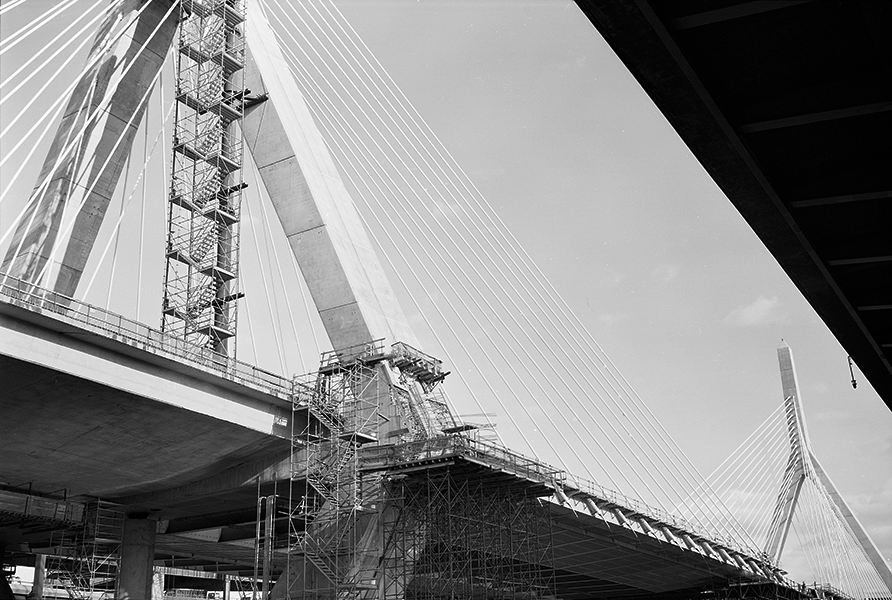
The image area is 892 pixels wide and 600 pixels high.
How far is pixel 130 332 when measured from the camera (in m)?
26.9

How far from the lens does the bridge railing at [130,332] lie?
81.2 feet

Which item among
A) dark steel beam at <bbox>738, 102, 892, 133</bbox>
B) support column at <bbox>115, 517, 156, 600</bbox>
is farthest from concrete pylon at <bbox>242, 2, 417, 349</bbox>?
dark steel beam at <bbox>738, 102, 892, 133</bbox>

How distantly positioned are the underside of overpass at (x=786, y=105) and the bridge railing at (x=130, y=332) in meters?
19.4

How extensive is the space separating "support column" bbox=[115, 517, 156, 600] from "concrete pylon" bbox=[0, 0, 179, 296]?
1086 centimetres

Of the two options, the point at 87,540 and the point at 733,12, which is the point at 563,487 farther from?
the point at 733,12

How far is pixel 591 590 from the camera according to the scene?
234ft

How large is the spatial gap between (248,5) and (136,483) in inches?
767

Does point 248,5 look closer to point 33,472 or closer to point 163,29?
point 163,29

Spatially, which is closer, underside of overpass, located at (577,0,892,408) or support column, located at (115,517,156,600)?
underside of overpass, located at (577,0,892,408)

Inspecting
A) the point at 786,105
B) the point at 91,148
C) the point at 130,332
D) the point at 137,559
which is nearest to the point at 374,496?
the point at 130,332

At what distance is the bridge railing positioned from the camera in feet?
81.2

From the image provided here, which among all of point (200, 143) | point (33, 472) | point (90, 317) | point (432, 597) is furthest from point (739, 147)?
point (200, 143)

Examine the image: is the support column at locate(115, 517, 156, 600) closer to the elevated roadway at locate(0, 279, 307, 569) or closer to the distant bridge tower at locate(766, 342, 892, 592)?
the elevated roadway at locate(0, 279, 307, 569)

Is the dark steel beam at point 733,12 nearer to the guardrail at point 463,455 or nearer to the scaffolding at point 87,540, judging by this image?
the guardrail at point 463,455
